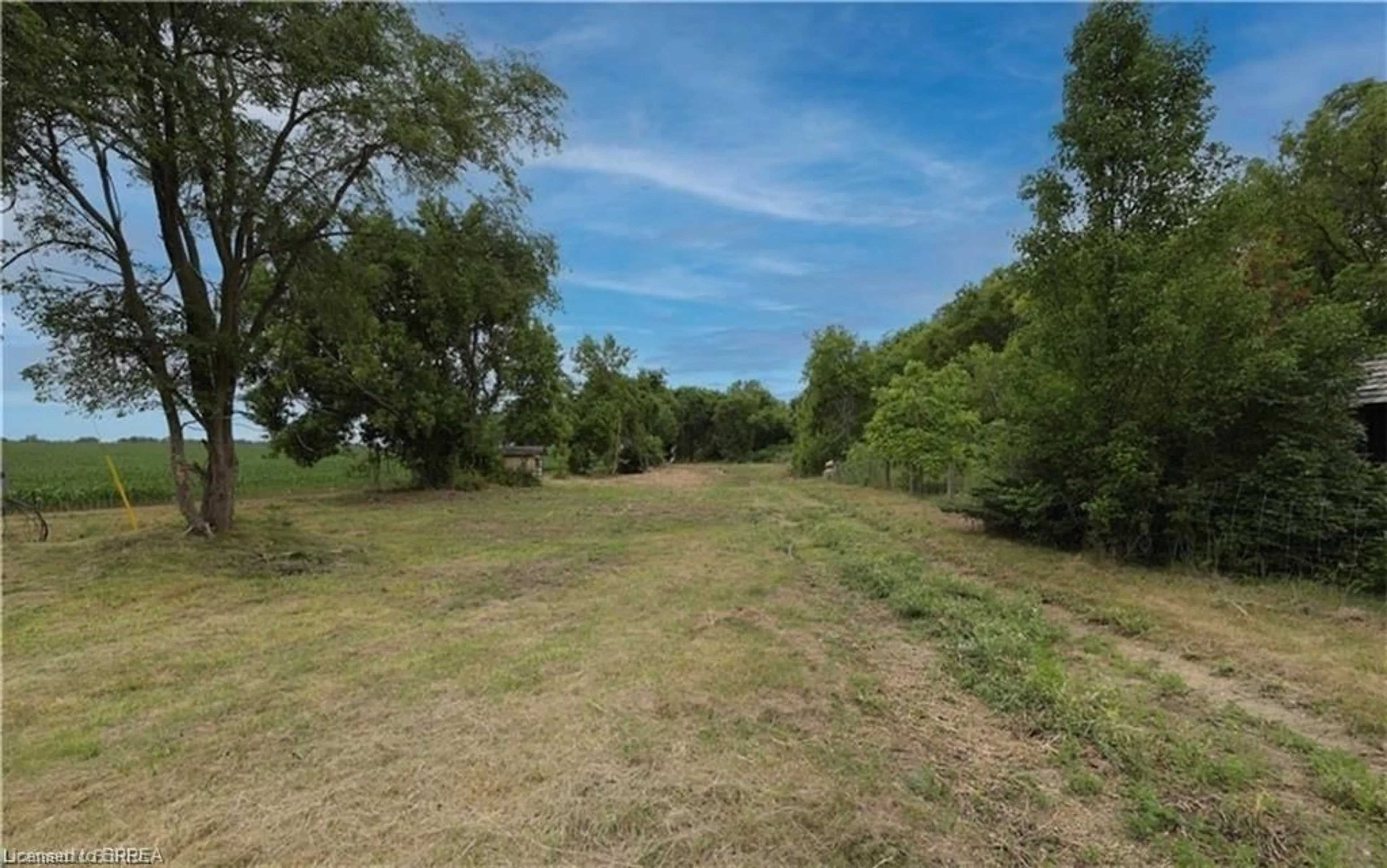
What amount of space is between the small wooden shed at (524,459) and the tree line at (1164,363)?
726 inches

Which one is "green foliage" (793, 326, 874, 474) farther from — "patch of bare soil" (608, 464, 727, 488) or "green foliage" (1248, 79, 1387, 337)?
"green foliage" (1248, 79, 1387, 337)

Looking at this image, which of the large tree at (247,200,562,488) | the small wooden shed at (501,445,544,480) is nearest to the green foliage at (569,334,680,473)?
the small wooden shed at (501,445,544,480)

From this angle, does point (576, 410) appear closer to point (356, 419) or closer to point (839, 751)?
point (356, 419)

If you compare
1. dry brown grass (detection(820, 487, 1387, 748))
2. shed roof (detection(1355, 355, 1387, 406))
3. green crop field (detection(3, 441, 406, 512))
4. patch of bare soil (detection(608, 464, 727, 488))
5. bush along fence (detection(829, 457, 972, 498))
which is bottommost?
dry brown grass (detection(820, 487, 1387, 748))

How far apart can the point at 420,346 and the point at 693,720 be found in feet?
61.1

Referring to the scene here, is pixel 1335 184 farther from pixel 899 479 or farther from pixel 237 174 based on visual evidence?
pixel 237 174

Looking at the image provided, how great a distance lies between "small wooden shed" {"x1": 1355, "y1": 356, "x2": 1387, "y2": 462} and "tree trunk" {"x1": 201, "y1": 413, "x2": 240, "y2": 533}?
1460 centimetres

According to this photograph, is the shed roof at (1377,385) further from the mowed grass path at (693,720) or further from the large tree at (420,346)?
the large tree at (420,346)

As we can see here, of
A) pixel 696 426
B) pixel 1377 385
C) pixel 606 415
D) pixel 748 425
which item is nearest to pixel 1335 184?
pixel 1377 385

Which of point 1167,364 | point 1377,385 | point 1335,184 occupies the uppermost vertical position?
point 1335,184

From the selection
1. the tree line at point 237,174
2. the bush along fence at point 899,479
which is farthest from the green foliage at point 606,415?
the tree line at point 237,174

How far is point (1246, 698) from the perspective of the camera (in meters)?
3.66

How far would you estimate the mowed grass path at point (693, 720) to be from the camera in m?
2.32

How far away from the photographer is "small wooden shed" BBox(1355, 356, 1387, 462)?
25.5ft
